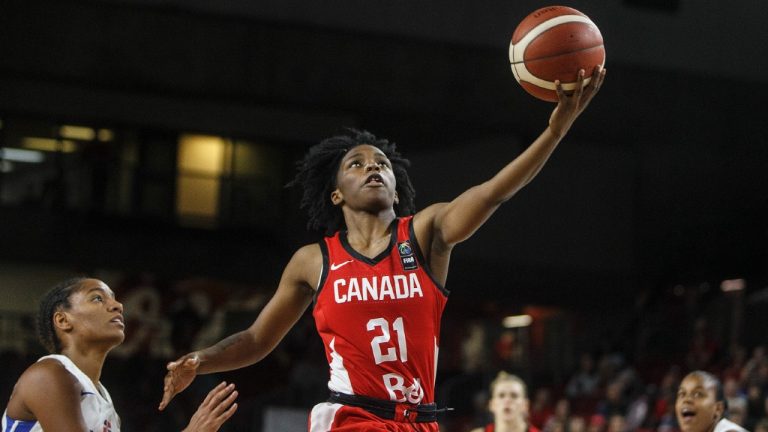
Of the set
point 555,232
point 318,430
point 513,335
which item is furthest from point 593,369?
point 318,430

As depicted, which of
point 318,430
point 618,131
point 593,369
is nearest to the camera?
point 318,430

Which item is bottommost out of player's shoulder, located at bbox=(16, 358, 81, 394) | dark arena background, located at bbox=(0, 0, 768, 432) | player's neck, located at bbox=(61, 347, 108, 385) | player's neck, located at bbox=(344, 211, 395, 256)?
player's shoulder, located at bbox=(16, 358, 81, 394)

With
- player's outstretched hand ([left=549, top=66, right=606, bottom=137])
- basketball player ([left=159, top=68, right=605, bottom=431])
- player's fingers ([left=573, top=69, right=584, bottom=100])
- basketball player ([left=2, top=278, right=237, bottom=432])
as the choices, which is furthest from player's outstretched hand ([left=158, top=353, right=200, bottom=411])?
player's fingers ([left=573, top=69, right=584, bottom=100])

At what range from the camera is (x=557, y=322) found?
20906 millimetres

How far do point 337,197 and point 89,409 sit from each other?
1.50 metres

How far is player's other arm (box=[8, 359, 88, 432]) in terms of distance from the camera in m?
4.14

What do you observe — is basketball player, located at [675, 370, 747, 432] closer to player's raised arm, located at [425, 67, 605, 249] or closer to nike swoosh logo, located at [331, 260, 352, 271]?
player's raised arm, located at [425, 67, 605, 249]

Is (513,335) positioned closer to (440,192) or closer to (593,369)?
(440,192)

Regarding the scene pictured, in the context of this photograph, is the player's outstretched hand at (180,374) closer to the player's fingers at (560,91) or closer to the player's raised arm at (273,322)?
the player's raised arm at (273,322)

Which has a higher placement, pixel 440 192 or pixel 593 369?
pixel 440 192

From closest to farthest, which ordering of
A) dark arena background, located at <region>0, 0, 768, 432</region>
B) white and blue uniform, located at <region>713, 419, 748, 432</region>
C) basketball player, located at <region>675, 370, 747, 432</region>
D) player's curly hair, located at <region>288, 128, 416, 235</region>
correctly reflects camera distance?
player's curly hair, located at <region>288, 128, 416, 235</region> < white and blue uniform, located at <region>713, 419, 748, 432</region> < basketball player, located at <region>675, 370, 747, 432</region> < dark arena background, located at <region>0, 0, 768, 432</region>

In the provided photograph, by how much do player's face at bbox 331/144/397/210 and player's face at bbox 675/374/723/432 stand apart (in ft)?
7.48

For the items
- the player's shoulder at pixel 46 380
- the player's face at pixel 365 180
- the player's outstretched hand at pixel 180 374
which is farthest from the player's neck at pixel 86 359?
the player's face at pixel 365 180

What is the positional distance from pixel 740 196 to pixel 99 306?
53.4 ft
